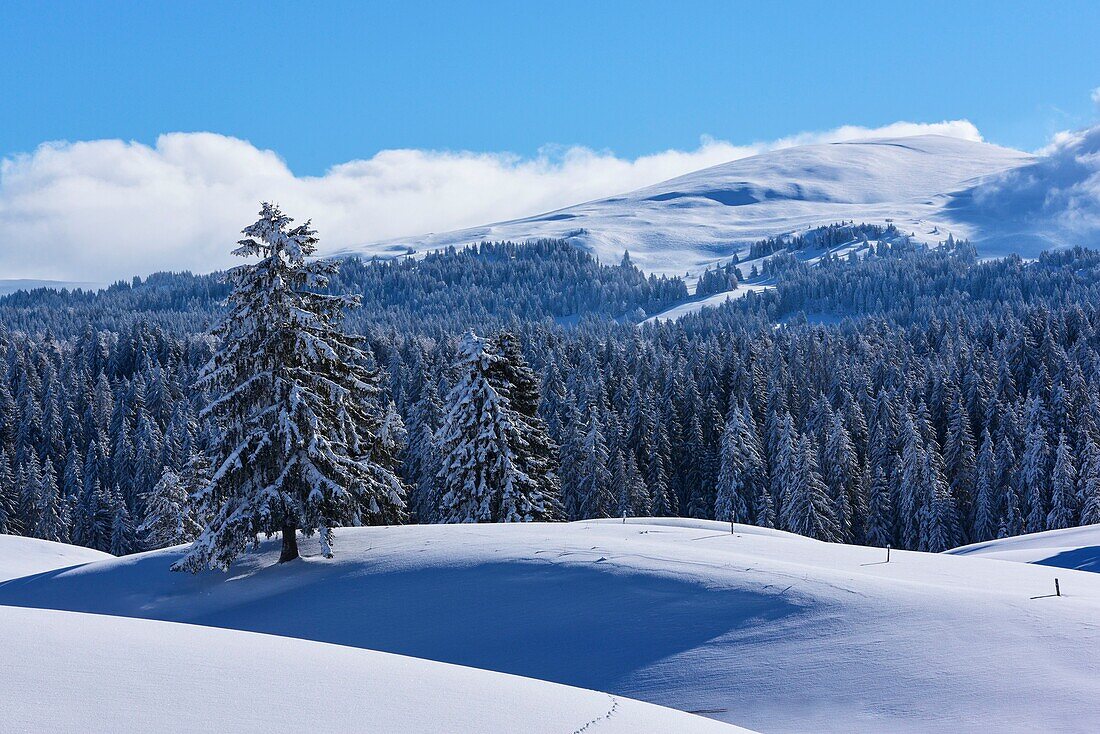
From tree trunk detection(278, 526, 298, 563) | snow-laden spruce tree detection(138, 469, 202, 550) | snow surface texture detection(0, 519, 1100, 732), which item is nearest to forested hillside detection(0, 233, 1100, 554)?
snow-laden spruce tree detection(138, 469, 202, 550)

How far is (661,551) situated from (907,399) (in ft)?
231

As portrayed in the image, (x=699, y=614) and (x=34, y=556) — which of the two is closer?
(x=699, y=614)

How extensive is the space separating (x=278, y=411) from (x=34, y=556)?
22.1 meters

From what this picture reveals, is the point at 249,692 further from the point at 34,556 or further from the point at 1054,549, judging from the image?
the point at 34,556

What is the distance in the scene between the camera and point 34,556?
120 feet

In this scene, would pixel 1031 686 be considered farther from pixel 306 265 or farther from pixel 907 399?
pixel 907 399

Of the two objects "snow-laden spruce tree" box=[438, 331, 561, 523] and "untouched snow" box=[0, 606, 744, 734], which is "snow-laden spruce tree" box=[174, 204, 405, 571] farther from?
"untouched snow" box=[0, 606, 744, 734]

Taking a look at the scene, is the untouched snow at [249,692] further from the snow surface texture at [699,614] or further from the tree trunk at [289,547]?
the tree trunk at [289,547]

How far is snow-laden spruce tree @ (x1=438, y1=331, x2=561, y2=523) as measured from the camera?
33.8 metres

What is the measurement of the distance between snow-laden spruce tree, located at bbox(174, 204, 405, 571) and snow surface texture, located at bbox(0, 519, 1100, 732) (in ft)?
4.30

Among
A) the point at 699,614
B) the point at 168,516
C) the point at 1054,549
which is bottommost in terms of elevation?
the point at 1054,549

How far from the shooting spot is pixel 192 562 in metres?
21.5

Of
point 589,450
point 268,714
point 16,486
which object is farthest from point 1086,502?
point 16,486

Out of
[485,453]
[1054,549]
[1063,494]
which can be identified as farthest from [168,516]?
[1063,494]
